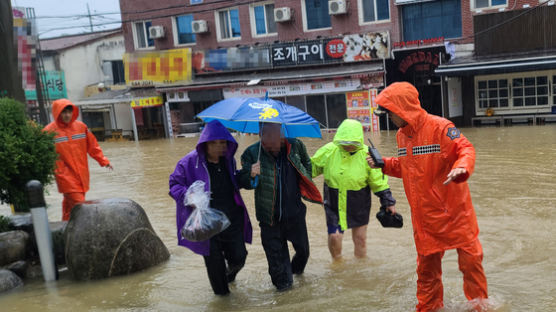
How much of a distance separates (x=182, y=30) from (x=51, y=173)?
23592 millimetres

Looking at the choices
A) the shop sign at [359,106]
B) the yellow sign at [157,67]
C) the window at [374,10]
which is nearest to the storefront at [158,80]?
the yellow sign at [157,67]

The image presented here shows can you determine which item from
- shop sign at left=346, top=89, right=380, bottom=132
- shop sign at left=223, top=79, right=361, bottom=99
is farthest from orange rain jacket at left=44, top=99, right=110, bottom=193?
shop sign at left=346, top=89, right=380, bottom=132

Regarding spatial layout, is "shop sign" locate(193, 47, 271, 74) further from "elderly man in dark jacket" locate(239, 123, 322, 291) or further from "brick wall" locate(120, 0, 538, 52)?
"elderly man in dark jacket" locate(239, 123, 322, 291)

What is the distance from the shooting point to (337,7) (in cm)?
2348

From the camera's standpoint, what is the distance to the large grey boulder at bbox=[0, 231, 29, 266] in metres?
5.98

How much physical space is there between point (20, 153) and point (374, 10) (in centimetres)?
2006

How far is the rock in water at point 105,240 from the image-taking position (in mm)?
5711

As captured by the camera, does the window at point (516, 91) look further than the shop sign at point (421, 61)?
No

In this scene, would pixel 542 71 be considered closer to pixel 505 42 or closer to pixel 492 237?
pixel 505 42

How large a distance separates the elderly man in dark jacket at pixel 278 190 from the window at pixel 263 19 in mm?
21917

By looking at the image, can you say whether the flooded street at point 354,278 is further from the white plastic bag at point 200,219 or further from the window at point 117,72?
the window at point 117,72

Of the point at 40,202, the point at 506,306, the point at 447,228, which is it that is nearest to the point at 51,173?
the point at 40,202

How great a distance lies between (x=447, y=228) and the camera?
3.87 m

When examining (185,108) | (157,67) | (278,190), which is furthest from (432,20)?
(278,190)
